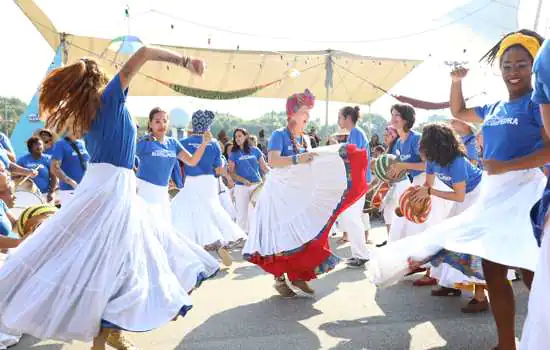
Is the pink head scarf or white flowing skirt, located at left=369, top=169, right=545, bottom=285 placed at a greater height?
the pink head scarf

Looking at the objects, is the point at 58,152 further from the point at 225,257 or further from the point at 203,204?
the point at 225,257

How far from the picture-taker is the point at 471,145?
7.08 metres

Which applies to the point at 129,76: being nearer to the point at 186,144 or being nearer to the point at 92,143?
the point at 92,143

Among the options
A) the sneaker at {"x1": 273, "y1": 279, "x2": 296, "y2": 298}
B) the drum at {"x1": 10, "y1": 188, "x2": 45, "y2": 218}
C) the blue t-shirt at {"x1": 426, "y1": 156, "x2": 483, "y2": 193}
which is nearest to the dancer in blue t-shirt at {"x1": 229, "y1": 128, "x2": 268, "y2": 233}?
the drum at {"x1": 10, "y1": 188, "x2": 45, "y2": 218}

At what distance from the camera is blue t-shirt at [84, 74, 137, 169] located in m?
3.12

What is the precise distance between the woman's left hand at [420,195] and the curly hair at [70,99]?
2797 millimetres

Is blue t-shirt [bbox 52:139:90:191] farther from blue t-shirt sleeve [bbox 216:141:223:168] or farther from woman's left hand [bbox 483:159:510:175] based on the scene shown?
woman's left hand [bbox 483:159:510:175]

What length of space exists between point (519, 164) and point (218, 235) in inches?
181

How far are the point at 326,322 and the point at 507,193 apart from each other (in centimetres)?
196

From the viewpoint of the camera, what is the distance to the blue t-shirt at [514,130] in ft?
10.5

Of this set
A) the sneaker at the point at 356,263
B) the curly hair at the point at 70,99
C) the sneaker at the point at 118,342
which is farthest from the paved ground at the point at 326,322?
the curly hair at the point at 70,99

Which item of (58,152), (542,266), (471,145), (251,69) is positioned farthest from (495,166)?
(251,69)

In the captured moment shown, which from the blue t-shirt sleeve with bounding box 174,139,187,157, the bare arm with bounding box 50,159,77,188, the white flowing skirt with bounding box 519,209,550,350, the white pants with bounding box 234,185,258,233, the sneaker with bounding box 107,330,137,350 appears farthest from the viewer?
the white pants with bounding box 234,185,258,233

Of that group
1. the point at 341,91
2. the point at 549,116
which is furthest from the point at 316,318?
the point at 341,91
